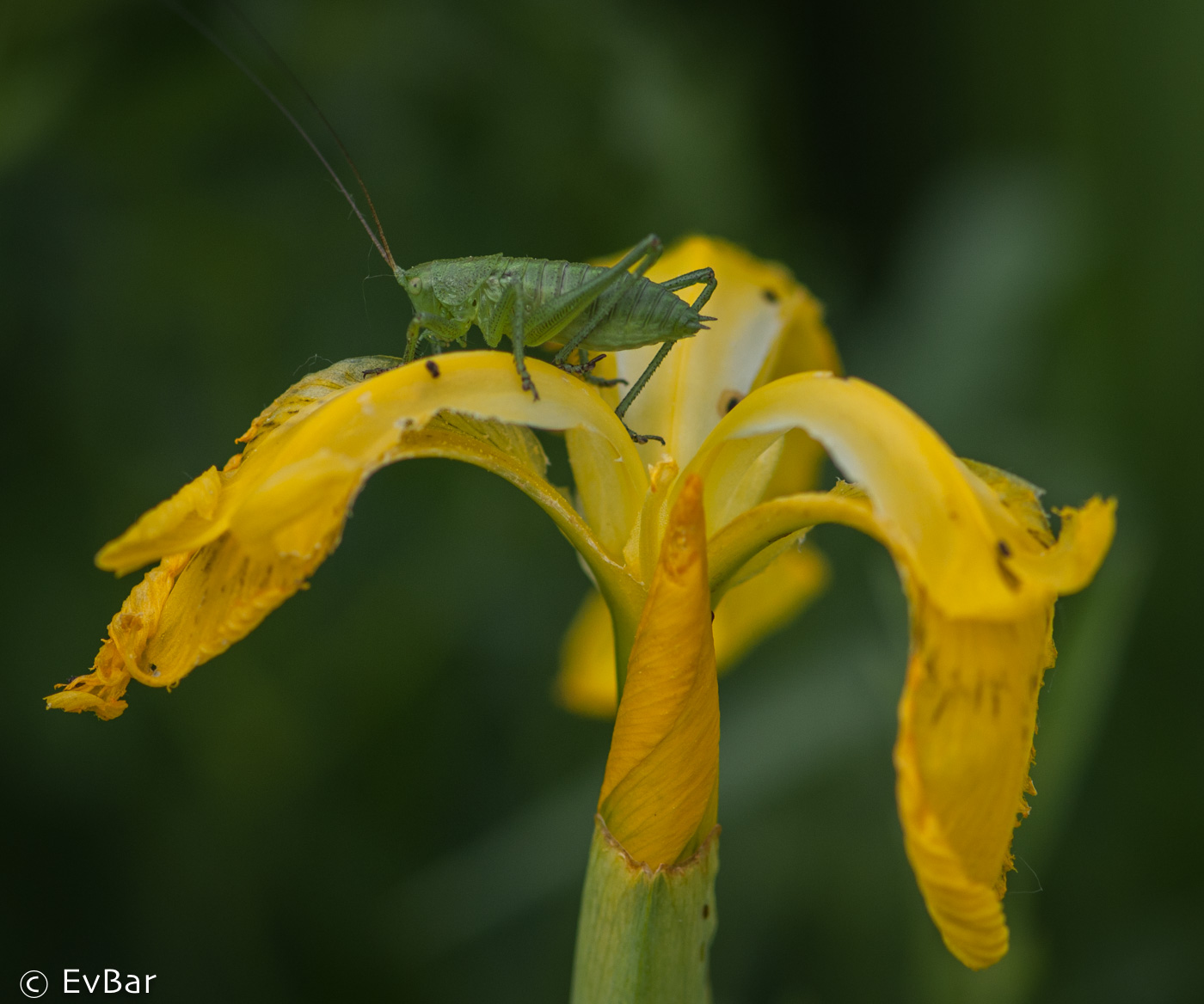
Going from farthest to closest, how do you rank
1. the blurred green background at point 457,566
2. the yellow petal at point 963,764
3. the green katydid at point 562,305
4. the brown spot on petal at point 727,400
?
the blurred green background at point 457,566
the brown spot on petal at point 727,400
the green katydid at point 562,305
the yellow petal at point 963,764

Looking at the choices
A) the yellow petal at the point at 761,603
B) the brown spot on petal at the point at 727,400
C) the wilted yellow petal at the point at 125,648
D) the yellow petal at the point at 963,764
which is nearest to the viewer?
the yellow petal at the point at 963,764

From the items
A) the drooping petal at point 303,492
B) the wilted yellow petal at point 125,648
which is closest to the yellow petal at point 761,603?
the drooping petal at point 303,492

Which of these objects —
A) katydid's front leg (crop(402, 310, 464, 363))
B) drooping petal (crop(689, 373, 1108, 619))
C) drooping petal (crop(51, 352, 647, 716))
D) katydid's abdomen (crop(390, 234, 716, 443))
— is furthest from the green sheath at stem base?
katydid's front leg (crop(402, 310, 464, 363))

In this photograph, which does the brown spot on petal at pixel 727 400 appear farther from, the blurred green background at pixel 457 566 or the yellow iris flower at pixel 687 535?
the blurred green background at pixel 457 566

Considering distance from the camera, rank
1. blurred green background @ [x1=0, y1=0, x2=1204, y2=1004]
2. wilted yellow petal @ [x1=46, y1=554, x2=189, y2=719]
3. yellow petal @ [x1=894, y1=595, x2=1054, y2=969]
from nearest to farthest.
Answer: yellow petal @ [x1=894, y1=595, x2=1054, y2=969] < wilted yellow petal @ [x1=46, y1=554, x2=189, y2=719] < blurred green background @ [x1=0, y1=0, x2=1204, y2=1004]

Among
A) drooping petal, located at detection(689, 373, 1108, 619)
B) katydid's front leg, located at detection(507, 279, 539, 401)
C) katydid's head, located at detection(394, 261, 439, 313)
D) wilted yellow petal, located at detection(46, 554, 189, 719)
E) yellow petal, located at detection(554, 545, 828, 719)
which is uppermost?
katydid's head, located at detection(394, 261, 439, 313)

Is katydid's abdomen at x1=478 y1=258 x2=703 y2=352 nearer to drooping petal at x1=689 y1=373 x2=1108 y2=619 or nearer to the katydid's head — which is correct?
the katydid's head

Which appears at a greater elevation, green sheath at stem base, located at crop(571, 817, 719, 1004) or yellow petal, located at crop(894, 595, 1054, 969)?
yellow petal, located at crop(894, 595, 1054, 969)
